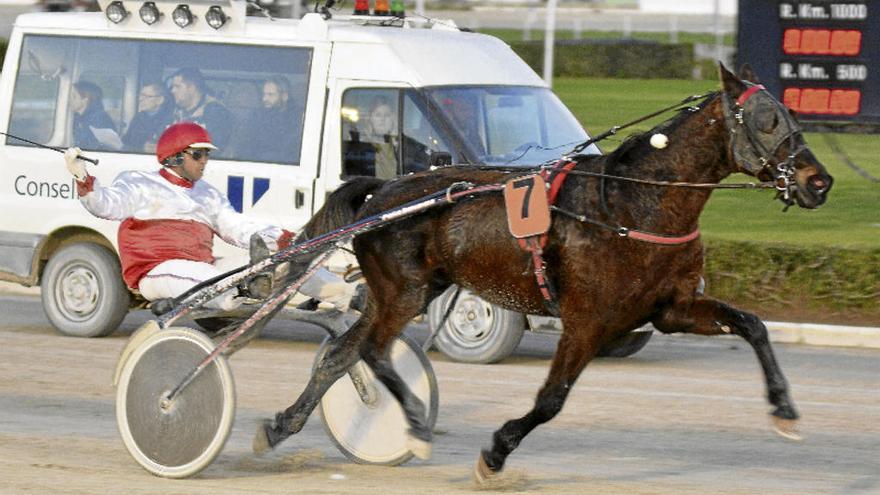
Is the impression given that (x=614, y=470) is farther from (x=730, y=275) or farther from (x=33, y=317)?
(x=33, y=317)

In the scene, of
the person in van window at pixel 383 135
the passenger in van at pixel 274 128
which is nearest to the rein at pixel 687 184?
the person in van window at pixel 383 135

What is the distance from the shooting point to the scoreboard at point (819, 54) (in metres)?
15.2

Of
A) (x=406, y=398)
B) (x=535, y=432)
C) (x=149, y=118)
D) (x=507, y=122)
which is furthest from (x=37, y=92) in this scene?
(x=406, y=398)

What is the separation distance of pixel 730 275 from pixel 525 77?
2293mm

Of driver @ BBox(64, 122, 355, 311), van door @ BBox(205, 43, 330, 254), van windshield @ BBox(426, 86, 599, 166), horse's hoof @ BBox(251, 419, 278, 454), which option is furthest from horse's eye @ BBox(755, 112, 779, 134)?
van door @ BBox(205, 43, 330, 254)

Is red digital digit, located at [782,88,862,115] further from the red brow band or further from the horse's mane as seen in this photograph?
the red brow band

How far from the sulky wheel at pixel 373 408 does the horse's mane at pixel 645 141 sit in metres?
1.44

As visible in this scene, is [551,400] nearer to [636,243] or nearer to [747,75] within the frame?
[636,243]

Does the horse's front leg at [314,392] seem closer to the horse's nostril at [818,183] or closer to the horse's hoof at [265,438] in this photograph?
the horse's hoof at [265,438]

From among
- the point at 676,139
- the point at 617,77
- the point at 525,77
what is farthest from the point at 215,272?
the point at 617,77

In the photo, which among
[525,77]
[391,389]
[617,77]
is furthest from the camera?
[617,77]

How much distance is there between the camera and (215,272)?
8.56 m

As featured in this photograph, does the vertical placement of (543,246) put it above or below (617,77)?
above

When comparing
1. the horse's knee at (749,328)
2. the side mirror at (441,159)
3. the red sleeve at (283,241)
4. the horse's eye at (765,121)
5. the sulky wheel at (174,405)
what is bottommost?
the sulky wheel at (174,405)
